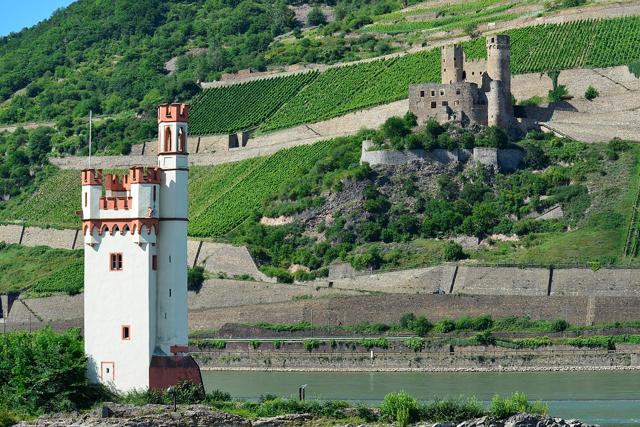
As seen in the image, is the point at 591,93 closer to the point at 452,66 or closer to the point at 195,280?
the point at 452,66

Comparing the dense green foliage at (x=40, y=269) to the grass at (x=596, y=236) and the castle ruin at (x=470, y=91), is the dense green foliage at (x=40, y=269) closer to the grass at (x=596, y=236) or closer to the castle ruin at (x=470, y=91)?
the castle ruin at (x=470, y=91)

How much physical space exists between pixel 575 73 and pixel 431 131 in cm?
866

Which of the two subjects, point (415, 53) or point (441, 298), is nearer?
point (441, 298)

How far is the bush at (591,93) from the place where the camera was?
90625 millimetres

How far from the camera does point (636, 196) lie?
83438 millimetres

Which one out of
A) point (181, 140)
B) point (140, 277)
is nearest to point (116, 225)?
point (140, 277)

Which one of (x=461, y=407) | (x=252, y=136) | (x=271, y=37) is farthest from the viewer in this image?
(x=271, y=37)

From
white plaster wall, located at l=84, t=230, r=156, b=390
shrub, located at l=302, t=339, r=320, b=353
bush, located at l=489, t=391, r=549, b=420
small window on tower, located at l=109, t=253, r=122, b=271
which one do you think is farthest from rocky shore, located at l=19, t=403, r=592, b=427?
shrub, located at l=302, t=339, r=320, b=353

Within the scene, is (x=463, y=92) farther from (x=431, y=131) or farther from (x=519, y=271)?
(x=519, y=271)

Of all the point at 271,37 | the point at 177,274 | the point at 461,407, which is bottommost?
the point at 461,407

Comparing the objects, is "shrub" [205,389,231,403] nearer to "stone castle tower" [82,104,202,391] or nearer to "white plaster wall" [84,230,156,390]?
"stone castle tower" [82,104,202,391]

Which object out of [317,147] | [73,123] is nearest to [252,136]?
[317,147]

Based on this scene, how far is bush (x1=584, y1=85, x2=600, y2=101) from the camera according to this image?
90.6 meters

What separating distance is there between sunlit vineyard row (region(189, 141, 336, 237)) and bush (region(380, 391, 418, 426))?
A: 47242 millimetres
